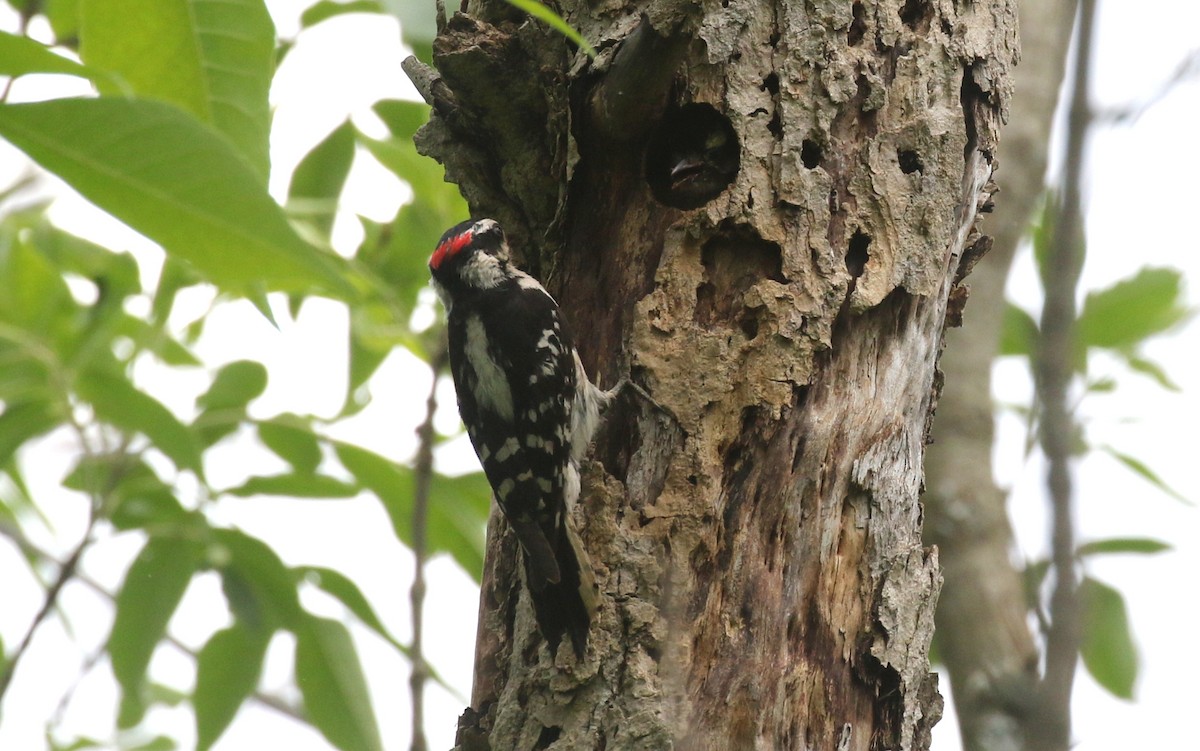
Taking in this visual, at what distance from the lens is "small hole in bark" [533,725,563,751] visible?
2.68 m

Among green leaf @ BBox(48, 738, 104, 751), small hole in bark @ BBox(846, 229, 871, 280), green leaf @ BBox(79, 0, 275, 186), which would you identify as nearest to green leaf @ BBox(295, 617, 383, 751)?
green leaf @ BBox(48, 738, 104, 751)

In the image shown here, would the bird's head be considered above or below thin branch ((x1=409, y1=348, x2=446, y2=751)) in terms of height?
above

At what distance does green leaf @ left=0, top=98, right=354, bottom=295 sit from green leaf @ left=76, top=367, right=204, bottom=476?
5.72ft

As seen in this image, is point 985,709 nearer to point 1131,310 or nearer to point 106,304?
point 1131,310

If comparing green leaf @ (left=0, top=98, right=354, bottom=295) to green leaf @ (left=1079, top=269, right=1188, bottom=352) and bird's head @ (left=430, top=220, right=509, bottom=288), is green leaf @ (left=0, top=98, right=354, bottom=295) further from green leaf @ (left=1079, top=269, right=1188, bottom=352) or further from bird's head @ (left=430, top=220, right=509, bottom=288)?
green leaf @ (left=1079, top=269, right=1188, bottom=352)

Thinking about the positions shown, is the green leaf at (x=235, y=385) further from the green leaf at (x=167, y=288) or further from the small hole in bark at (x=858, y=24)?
the small hole in bark at (x=858, y=24)

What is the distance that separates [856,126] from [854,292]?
1.41 ft

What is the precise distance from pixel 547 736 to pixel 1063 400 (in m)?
1.48

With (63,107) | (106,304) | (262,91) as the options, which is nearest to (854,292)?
(262,91)

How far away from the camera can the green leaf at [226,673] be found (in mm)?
3787

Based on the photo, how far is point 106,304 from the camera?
369 cm

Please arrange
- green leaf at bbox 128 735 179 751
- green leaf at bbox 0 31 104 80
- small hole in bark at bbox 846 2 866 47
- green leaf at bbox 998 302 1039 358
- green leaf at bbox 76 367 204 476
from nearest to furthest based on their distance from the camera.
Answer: green leaf at bbox 0 31 104 80, small hole in bark at bbox 846 2 866 47, green leaf at bbox 76 367 204 476, green leaf at bbox 998 302 1039 358, green leaf at bbox 128 735 179 751

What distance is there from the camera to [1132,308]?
424cm

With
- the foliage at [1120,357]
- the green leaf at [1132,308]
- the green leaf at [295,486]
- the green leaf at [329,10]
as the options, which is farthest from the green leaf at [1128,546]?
the green leaf at [329,10]
